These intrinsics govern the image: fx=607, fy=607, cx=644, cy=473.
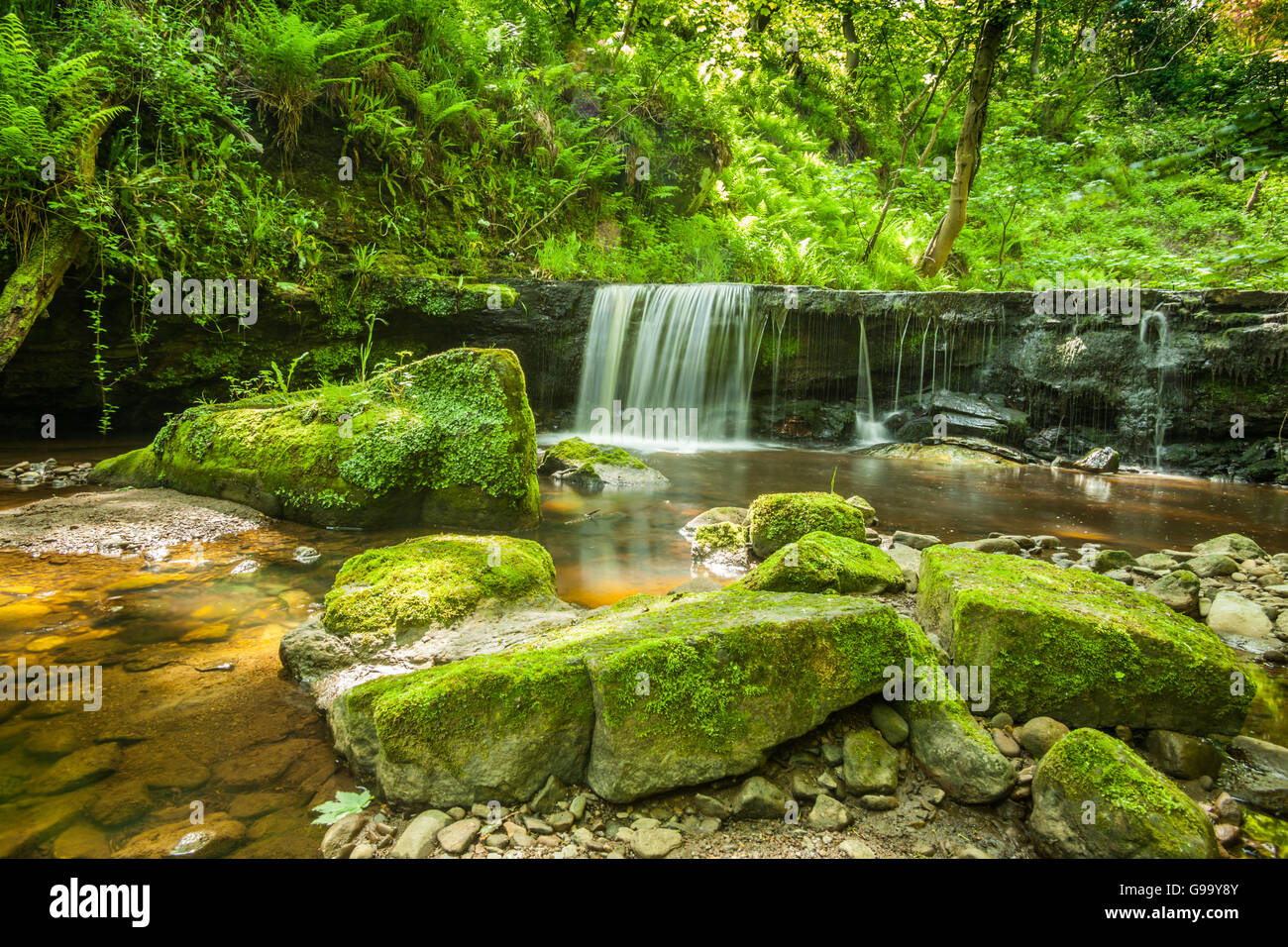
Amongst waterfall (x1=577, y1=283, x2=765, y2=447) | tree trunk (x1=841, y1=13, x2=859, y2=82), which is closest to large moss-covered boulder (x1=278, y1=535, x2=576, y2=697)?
waterfall (x1=577, y1=283, x2=765, y2=447)

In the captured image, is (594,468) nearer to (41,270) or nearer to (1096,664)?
(1096,664)

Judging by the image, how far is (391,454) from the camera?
16.6ft

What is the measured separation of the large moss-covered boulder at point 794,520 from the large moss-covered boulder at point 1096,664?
6.41 ft

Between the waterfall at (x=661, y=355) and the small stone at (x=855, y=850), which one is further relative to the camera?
the waterfall at (x=661, y=355)

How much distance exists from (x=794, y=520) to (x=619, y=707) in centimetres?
289

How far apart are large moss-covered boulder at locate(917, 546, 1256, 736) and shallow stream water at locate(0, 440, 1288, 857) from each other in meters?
2.12

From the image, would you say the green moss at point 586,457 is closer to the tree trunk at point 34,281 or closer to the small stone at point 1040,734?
the tree trunk at point 34,281

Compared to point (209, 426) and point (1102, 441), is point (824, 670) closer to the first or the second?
point (209, 426)

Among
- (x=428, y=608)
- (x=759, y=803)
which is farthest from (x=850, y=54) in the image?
(x=759, y=803)

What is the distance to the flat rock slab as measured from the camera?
428 centimetres

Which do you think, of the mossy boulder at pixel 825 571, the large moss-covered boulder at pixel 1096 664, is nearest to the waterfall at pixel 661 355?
the mossy boulder at pixel 825 571

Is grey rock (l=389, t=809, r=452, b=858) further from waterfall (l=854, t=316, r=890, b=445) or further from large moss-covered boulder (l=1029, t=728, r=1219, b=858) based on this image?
waterfall (l=854, t=316, r=890, b=445)

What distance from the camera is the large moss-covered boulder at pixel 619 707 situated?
6.20 feet

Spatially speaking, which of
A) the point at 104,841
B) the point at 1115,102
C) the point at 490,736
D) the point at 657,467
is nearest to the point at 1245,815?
the point at 490,736
